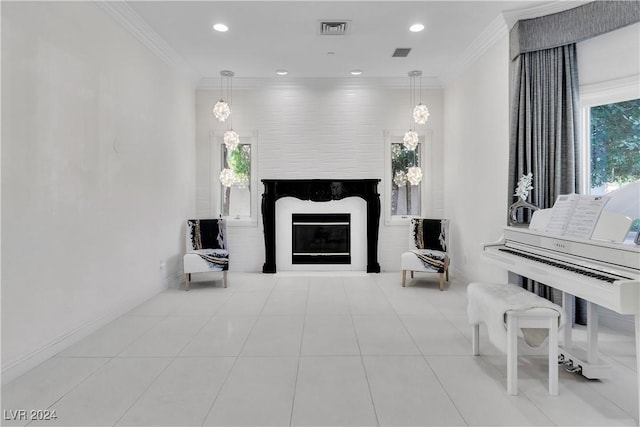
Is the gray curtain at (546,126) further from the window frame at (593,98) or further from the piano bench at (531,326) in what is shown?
the piano bench at (531,326)

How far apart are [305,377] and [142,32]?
3.83 meters

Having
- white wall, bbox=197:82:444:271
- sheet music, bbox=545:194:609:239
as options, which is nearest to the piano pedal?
sheet music, bbox=545:194:609:239

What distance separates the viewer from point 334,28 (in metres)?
3.90

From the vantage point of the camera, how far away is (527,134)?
347 cm

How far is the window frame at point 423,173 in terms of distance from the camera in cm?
578

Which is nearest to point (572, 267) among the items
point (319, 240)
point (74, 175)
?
point (74, 175)

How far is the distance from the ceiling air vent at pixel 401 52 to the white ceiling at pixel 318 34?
2.9 inches

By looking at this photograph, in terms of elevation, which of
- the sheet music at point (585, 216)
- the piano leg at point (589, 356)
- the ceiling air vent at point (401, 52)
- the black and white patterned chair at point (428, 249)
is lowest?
the piano leg at point (589, 356)

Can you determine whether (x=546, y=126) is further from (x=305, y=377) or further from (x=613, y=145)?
(x=305, y=377)

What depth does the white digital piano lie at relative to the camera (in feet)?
5.52

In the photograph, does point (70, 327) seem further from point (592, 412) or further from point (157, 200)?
point (592, 412)

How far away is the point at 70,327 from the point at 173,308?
1.09m

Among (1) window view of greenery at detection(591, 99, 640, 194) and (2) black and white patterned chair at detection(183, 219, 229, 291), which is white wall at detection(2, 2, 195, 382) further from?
(1) window view of greenery at detection(591, 99, 640, 194)

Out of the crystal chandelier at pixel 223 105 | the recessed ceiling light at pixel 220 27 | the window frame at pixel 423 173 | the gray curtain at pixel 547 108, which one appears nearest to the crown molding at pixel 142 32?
the crystal chandelier at pixel 223 105
